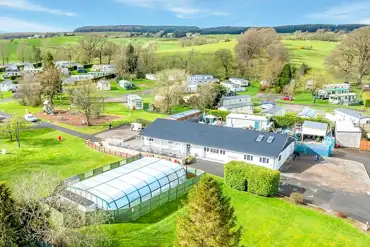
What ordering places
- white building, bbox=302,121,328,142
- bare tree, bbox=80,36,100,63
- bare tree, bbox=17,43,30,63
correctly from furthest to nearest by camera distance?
1. bare tree, bbox=17,43,30,63
2. bare tree, bbox=80,36,100,63
3. white building, bbox=302,121,328,142

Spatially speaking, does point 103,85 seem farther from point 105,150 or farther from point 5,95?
point 105,150

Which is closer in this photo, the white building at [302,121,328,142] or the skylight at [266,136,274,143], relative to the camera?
the skylight at [266,136,274,143]

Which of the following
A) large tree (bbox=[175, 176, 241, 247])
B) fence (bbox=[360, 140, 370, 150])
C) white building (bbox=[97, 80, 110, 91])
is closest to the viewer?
large tree (bbox=[175, 176, 241, 247])

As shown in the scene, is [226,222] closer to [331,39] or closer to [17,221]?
[17,221]

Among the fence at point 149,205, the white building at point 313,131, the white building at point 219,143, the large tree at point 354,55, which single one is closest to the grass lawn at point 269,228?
the fence at point 149,205

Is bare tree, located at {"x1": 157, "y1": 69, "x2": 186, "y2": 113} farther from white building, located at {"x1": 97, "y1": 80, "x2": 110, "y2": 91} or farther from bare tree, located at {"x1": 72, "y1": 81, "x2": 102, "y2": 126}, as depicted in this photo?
white building, located at {"x1": 97, "y1": 80, "x2": 110, "y2": 91}

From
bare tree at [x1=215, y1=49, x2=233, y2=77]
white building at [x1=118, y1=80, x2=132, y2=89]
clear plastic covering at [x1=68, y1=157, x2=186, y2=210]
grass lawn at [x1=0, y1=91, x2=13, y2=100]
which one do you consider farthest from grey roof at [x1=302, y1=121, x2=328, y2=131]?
grass lawn at [x1=0, y1=91, x2=13, y2=100]

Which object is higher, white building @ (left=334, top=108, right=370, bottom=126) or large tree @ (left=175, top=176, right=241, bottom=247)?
large tree @ (left=175, top=176, right=241, bottom=247)

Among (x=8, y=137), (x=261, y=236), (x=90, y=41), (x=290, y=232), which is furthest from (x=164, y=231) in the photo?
(x=90, y=41)
